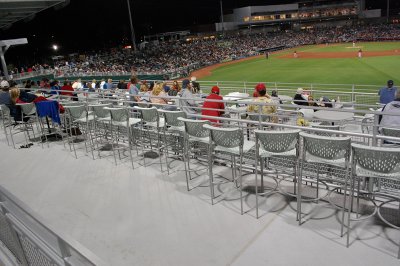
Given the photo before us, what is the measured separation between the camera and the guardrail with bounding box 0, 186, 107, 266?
216cm

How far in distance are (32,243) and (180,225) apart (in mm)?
Answer: 2703

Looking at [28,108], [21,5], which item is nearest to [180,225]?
[28,108]

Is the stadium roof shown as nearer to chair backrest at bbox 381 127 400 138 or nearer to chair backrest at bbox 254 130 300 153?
chair backrest at bbox 254 130 300 153

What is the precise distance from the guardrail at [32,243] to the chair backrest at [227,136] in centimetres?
308

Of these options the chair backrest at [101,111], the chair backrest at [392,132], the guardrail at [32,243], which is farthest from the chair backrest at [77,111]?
the chair backrest at [392,132]

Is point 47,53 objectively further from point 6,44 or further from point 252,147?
point 252,147

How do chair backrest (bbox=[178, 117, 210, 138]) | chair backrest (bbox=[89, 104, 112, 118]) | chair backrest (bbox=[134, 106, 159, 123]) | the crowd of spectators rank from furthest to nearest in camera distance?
the crowd of spectators, chair backrest (bbox=[89, 104, 112, 118]), chair backrest (bbox=[134, 106, 159, 123]), chair backrest (bbox=[178, 117, 210, 138])

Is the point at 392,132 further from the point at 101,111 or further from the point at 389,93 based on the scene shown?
the point at 389,93

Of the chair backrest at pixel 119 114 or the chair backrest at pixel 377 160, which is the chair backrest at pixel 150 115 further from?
the chair backrest at pixel 377 160

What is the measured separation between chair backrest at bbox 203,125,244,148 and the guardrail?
3.08 metres

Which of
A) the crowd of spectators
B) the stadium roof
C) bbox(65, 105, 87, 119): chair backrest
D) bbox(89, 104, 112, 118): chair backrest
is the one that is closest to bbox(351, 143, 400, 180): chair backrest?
bbox(89, 104, 112, 118): chair backrest

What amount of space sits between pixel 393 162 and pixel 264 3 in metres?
111

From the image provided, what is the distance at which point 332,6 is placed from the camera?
98750 mm

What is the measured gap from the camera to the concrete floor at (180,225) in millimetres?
4320
